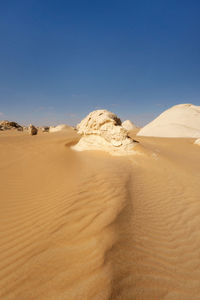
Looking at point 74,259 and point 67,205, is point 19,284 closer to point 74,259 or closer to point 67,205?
point 74,259

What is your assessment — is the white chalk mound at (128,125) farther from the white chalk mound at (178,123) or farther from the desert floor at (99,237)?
the desert floor at (99,237)

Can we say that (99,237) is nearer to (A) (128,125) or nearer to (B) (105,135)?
(B) (105,135)

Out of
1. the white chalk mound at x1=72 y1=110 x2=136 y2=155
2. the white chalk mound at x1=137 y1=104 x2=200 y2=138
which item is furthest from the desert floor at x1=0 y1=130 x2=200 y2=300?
the white chalk mound at x1=137 y1=104 x2=200 y2=138

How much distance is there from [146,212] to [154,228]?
38 centimetres

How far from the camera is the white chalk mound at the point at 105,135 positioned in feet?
19.5

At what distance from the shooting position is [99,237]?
67.5 inches

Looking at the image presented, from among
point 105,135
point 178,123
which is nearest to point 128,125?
point 178,123

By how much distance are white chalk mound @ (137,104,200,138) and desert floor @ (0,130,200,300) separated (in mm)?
11892

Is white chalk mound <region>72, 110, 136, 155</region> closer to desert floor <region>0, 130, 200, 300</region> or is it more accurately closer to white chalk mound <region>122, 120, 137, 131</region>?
desert floor <region>0, 130, 200, 300</region>

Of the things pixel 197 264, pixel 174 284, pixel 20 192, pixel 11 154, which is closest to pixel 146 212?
pixel 197 264

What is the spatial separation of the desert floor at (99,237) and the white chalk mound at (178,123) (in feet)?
39.0

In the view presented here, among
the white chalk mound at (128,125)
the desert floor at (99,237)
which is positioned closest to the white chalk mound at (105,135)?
the desert floor at (99,237)

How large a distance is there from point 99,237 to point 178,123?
16.0 metres

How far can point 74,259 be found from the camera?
1493mm
